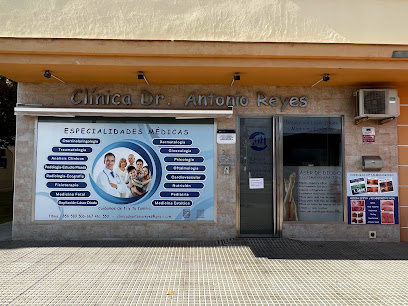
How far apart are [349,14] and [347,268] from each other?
454cm

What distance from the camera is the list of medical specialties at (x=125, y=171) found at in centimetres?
671

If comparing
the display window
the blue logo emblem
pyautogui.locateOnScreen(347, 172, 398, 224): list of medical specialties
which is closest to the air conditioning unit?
the display window

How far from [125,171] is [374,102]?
5.35 m

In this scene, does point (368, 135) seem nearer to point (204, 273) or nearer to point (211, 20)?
point (211, 20)

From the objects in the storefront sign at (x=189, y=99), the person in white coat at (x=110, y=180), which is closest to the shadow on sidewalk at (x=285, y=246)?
the person in white coat at (x=110, y=180)

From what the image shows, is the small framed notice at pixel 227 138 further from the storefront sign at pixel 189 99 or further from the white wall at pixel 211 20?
the white wall at pixel 211 20

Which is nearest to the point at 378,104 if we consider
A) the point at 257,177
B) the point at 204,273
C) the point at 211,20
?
the point at 257,177

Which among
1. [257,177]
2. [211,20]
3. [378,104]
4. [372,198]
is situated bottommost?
[372,198]

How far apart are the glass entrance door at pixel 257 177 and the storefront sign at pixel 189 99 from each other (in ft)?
1.34

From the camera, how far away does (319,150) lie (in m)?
7.02

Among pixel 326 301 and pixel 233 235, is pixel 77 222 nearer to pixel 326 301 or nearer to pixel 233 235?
pixel 233 235

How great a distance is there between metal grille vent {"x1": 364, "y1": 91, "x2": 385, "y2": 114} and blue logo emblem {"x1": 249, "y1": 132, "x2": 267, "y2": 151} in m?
2.12

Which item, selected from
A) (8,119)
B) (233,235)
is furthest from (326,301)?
(8,119)

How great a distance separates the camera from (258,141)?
22.9ft
